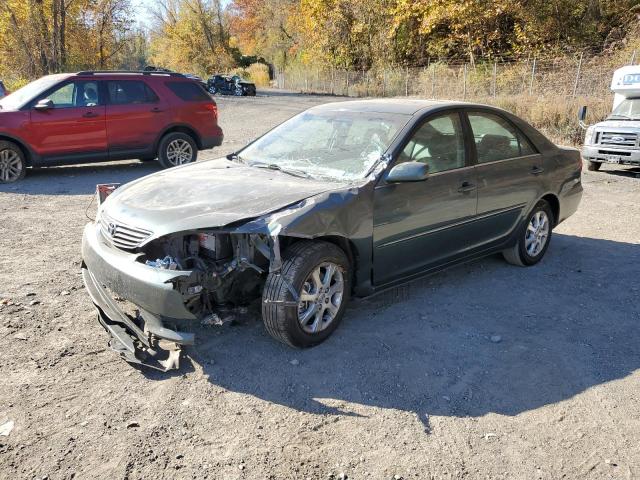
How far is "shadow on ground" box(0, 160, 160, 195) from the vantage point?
30.5ft

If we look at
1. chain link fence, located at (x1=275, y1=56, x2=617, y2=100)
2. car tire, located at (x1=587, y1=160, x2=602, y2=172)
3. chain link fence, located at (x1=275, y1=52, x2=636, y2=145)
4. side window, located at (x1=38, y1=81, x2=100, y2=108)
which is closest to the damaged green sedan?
side window, located at (x1=38, y1=81, x2=100, y2=108)

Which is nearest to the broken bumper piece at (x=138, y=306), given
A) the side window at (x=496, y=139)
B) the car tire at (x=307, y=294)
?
the car tire at (x=307, y=294)

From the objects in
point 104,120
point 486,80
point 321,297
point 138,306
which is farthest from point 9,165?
point 486,80

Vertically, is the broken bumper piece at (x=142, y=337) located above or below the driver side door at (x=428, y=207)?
below

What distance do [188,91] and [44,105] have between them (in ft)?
8.96

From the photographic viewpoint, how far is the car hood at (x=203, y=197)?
3.64 metres

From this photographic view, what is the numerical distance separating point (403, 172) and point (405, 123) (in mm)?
590

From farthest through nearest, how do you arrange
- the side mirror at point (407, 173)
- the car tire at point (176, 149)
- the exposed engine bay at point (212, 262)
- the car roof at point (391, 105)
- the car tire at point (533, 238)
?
the car tire at point (176, 149), the car tire at point (533, 238), the car roof at point (391, 105), the side mirror at point (407, 173), the exposed engine bay at point (212, 262)

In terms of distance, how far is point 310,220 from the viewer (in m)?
3.71

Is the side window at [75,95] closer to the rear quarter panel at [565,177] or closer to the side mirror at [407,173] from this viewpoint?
the side mirror at [407,173]

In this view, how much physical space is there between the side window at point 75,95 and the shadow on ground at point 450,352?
7.40 metres

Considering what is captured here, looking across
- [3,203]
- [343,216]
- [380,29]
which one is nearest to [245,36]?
[380,29]

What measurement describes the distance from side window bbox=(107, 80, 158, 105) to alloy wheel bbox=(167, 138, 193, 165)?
92 centimetres

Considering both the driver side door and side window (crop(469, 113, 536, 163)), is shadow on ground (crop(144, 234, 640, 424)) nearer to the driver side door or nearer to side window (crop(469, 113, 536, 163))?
the driver side door
